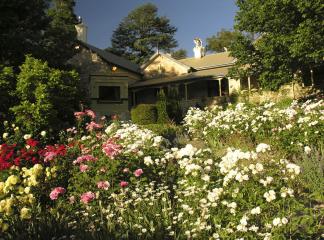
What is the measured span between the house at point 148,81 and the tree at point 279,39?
659 cm

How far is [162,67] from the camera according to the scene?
37750 millimetres

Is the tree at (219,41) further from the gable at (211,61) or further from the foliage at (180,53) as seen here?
the gable at (211,61)

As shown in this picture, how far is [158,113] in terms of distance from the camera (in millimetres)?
23469

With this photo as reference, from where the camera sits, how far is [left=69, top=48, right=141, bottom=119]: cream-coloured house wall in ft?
112

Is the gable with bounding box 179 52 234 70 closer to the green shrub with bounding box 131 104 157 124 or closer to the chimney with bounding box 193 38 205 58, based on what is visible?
the chimney with bounding box 193 38 205 58

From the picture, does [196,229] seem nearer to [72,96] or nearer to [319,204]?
[319,204]

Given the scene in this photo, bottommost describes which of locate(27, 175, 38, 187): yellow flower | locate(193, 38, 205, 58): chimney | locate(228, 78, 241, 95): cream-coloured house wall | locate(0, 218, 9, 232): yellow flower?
locate(0, 218, 9, 232): yellow flower

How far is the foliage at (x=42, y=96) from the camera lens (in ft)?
39.5

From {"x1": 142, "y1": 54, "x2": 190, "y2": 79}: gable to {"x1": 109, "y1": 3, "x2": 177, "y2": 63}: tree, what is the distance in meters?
20.3

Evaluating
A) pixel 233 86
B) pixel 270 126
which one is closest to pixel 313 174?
pixel 270 126

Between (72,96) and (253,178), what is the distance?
9.31 meters

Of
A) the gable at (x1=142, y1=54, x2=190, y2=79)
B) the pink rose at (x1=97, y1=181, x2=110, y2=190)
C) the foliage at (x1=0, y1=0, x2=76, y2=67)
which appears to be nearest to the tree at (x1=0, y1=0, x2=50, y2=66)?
the foliage at (x1=0, y1=0, x2=76, y2=67)

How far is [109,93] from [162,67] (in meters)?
5.43

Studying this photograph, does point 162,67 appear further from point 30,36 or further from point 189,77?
point 30,36
